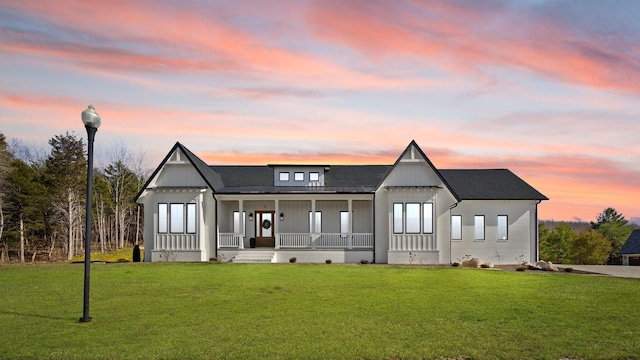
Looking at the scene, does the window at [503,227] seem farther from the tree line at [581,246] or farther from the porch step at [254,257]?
the tree line at [581,246]

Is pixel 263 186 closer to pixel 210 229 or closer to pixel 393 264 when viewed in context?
pixel 210 229

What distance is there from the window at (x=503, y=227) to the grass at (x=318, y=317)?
10489 millimetres

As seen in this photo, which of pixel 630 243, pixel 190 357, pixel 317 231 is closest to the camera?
pixel 190 357

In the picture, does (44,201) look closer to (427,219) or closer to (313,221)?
(313,221)

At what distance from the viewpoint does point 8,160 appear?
48781 mm

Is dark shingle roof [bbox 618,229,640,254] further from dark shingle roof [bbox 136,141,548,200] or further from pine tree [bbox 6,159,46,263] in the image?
pine tree [bbox 6,159,46,263]

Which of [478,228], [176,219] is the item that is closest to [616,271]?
[478,228]

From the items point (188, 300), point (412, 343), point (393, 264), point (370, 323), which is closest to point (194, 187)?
point (393, 264)

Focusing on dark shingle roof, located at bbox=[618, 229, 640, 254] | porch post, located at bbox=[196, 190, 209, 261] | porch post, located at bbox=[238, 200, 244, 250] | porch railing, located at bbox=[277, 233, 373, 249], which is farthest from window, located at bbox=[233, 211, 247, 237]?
dark shingle roof, located at bbox=[618, 229, 640, 254]

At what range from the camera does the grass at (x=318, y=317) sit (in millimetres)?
10273

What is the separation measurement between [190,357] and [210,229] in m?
22.2

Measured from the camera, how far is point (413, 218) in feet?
99.4

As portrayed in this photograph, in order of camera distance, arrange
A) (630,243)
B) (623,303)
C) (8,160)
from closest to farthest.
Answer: (623,303)
(630,243)
(8,160)

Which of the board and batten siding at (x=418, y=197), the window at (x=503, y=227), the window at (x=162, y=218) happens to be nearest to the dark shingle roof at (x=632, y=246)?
the window at (x=503, y=227)
